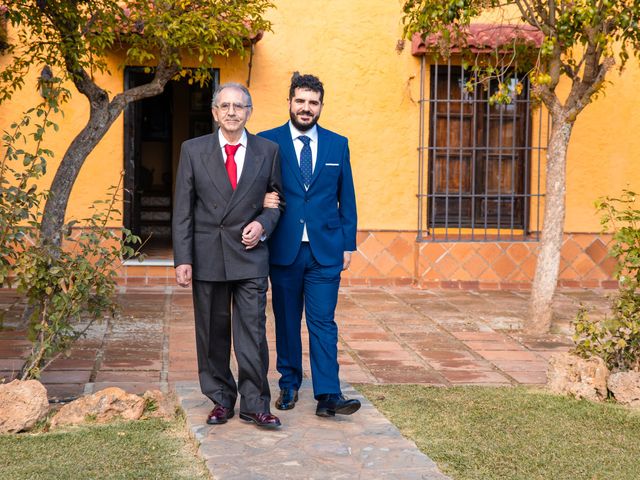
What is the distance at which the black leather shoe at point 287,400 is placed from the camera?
5250mm

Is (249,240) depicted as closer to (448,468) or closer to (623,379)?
(448,468)

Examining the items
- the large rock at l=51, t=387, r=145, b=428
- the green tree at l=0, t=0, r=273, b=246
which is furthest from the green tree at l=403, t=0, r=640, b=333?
the large rock at l=51, t=387, r=145, b=428

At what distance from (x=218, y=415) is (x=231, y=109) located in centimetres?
151

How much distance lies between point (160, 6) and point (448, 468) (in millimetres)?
4684

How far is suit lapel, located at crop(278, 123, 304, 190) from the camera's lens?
514 centimetres

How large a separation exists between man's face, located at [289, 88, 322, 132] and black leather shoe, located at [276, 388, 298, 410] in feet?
4.59

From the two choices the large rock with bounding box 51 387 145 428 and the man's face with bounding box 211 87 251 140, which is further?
the large rock with bounding box 51 387 145 428

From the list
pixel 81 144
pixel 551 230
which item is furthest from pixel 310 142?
pixel 551 230

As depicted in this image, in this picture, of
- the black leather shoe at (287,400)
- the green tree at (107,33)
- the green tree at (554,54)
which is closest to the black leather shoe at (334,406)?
the black leather shoe at (287,400)

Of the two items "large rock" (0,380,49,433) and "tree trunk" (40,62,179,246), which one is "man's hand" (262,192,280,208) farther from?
"tree trunk" (40,62,179,246)

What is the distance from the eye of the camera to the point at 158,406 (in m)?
5.25

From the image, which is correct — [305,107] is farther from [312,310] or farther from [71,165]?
[71,165]

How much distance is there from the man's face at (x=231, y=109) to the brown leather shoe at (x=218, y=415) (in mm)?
1377

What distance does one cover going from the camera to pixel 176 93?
1459cm
